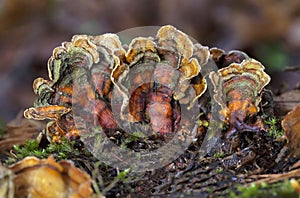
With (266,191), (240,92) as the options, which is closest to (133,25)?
(240,92)

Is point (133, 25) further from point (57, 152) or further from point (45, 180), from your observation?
point (45, 180)

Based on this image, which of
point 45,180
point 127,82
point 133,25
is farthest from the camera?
point 133,25

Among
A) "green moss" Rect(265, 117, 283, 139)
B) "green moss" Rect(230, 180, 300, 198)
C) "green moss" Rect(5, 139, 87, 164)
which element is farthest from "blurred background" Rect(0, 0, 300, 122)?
"green moss" Rect(230, 180, 300, 198)

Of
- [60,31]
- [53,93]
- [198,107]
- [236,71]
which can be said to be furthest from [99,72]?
[60,31]

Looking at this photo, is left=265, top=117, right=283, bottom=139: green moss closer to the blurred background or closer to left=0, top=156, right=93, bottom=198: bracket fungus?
left=0, top=156, right=93, bottom=198: bracket fungus

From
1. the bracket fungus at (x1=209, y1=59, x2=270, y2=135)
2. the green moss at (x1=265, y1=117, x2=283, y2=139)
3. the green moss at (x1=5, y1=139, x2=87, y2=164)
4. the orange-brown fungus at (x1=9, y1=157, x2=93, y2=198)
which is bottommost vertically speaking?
the orange-brown fungus at (x1=9, y1=157, x2=93, y2=198)

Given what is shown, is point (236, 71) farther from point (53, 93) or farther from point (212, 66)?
point (53, 93)
